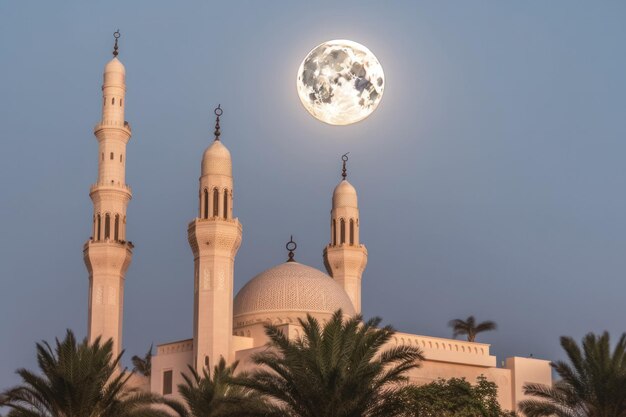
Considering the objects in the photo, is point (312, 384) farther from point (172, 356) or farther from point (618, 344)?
point (172, 356)

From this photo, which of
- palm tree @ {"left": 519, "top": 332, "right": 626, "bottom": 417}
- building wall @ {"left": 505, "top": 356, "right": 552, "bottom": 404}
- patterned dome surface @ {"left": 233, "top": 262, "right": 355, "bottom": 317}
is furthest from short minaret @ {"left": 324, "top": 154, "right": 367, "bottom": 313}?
palm tree @ {"left": 519, "top": 332, "right": 626, "bottom": 417}

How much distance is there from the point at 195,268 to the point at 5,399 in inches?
631

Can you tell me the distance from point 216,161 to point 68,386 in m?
18.5

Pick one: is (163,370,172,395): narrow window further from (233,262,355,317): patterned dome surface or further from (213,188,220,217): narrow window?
(213,188,220,217): narrow window

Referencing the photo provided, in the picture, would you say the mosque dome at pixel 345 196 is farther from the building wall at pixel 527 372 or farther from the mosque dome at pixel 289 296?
the building wall at pixel 527 372

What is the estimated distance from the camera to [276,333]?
29.2 m

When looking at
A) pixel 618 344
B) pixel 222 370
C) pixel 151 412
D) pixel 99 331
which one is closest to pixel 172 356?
pixel 99 331

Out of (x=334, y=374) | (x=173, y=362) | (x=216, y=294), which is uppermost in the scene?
(x=216, y=294)

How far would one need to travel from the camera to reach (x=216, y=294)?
46750mm

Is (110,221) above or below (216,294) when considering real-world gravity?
above

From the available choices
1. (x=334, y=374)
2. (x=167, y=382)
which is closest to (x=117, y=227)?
(x=167, y=382)

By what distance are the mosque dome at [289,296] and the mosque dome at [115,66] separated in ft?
34.0

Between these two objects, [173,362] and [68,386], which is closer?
[68,386]

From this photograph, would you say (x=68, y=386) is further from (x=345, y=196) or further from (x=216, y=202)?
(x=345, y=196)
